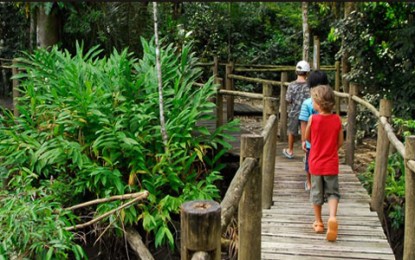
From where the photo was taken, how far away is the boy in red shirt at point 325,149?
371cm

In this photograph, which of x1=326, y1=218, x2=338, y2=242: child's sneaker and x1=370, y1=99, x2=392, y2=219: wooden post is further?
x1=370, y1=99, x2=392, y2=219: wooden post

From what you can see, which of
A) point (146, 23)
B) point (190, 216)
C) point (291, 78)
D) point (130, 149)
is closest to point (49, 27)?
point (146, 23)

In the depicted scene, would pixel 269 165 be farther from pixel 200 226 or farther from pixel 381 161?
pixel 200 226

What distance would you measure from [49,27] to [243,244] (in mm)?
7518

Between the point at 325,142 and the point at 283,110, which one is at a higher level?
the point at 325,142

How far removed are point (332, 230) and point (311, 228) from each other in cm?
32

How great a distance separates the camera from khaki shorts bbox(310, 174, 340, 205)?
3822 millimetres

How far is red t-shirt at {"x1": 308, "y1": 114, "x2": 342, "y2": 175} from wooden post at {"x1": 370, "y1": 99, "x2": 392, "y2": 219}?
779 mm

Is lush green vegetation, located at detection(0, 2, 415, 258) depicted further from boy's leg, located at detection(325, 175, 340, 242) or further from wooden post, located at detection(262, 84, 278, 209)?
boy's leg, located at detection(325, 175, 340, 242)

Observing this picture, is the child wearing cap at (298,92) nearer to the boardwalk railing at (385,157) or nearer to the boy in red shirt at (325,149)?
the boardwalk railing at (385,157)

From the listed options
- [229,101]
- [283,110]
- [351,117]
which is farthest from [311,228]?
[229,101]

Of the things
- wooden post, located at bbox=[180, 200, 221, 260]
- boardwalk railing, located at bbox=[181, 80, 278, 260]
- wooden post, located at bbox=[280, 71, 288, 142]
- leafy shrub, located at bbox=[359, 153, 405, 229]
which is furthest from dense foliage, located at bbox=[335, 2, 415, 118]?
wooden post, located at bbox=[180, 200, 221, 260]

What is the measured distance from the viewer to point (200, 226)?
143 cm

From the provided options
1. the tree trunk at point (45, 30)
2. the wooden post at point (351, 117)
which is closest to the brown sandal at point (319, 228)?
the wooden post at point (351, 117)
